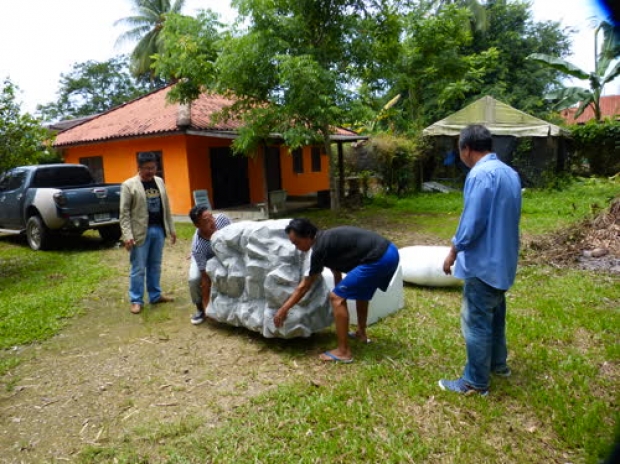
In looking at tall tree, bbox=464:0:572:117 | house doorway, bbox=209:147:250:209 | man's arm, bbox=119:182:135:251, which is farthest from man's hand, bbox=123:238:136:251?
tall tree, bbox=464:0:572:117

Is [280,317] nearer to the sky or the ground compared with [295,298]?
nearer to the ground

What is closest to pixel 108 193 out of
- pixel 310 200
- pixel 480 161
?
pixel 480 161

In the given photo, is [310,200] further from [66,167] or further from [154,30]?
[154,30]

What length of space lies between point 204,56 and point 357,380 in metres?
9.43

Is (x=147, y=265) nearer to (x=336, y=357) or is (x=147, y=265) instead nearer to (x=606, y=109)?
(x=336, y=357)

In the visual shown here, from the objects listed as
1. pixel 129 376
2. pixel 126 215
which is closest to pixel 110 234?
pixel 126 215

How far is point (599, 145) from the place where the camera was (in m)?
17.9

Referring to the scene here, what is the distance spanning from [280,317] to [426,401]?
135 cm

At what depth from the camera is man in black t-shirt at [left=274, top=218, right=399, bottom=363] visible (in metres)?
3.90

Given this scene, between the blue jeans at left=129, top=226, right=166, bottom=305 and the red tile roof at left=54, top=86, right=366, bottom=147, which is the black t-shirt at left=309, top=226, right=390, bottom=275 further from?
the red tile roof at left=54, top=86, right=366, bottom=147

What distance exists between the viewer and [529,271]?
21.8ft

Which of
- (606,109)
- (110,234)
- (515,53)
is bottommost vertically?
(110,234)

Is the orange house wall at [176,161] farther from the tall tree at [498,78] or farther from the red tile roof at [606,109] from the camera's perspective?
the red tile roof at [606,109]

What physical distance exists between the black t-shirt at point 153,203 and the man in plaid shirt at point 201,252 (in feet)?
2.80
